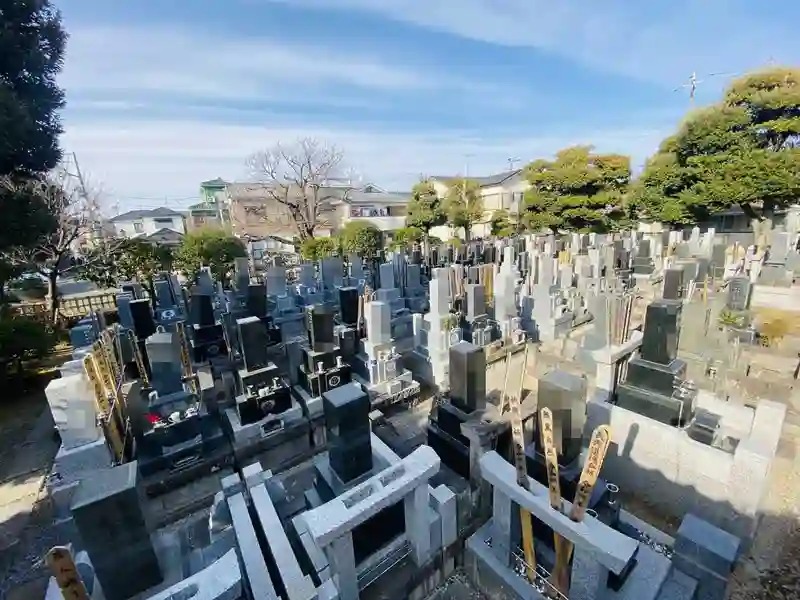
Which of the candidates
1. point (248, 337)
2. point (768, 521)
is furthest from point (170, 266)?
point (768, 521)

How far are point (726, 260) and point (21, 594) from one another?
768 inches

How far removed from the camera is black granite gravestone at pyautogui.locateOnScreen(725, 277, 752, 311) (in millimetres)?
8508

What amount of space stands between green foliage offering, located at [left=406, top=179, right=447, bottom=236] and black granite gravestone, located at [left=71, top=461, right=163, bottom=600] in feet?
78.6

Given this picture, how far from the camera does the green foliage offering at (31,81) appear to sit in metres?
6.55

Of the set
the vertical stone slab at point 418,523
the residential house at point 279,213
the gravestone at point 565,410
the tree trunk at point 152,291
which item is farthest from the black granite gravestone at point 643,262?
the residential house at point 279,213

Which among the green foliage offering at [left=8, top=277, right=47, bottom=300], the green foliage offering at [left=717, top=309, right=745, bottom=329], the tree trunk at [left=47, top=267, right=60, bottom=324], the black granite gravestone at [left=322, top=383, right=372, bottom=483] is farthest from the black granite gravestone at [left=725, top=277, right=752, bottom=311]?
the green foliage offering at [left=8, top=277, right=47, bottom=300]

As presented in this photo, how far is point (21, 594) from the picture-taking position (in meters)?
3.60

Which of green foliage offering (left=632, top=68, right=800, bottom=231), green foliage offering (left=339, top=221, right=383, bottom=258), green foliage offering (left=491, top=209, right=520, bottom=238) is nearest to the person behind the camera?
green foliage offering (left=632, top=68, right=800, bottom=231)

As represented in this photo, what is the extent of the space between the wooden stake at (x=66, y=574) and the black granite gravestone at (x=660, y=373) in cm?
526

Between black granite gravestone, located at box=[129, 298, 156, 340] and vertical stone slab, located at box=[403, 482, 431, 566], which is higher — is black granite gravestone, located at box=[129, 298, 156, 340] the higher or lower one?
the higher one

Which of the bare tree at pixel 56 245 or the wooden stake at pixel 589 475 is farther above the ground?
the bare tree at pixel 56 245

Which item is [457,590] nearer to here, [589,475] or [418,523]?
[418,523]

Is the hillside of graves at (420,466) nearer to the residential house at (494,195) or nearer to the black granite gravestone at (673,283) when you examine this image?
the black granite gravestone at (673,283)

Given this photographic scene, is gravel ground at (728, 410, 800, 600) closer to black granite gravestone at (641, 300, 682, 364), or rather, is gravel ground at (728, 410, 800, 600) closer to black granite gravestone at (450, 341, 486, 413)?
black granite gravestone at (641, 300, 682, 364)
